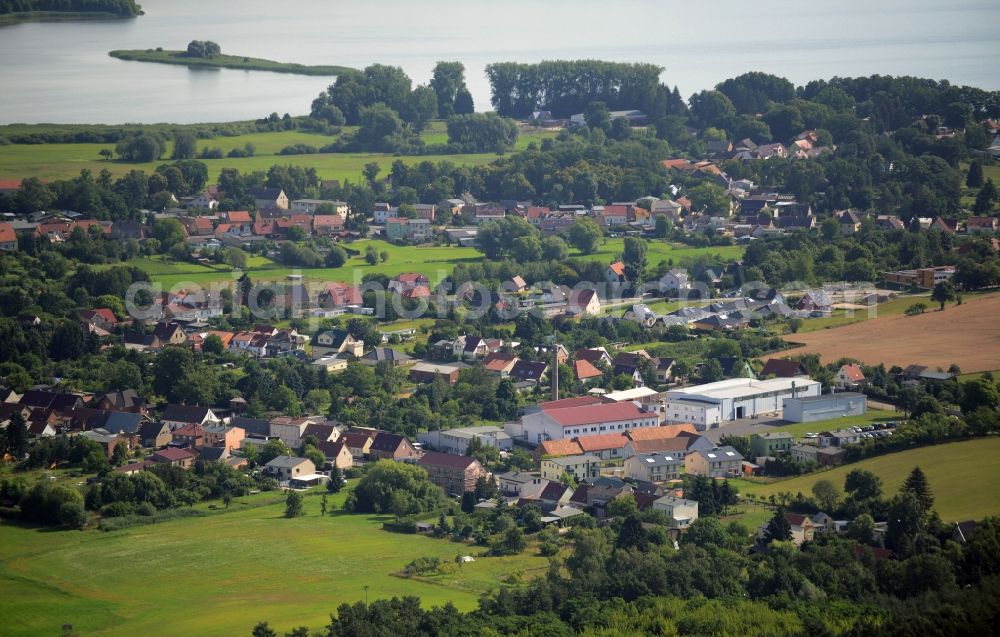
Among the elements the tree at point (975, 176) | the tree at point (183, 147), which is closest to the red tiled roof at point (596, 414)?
the tree at point (975, 176)

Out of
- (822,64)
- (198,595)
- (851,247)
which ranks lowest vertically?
(198,595)

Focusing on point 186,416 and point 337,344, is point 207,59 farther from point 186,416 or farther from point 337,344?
point 186,416

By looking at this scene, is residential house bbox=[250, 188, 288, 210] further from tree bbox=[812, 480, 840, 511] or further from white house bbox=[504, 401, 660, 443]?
tree bbox=[812, 480, 840, 511]

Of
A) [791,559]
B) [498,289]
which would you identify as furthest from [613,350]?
[791,559]

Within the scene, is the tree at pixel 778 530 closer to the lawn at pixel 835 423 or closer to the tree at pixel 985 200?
the lawn at pixel 835 423

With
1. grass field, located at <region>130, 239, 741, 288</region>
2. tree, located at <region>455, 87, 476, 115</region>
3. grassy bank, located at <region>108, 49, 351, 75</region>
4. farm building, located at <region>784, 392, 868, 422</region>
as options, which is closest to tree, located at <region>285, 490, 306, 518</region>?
farm building, located at <region>784, 392, 868, 422</region>

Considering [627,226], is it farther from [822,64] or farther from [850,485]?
[822,64]
